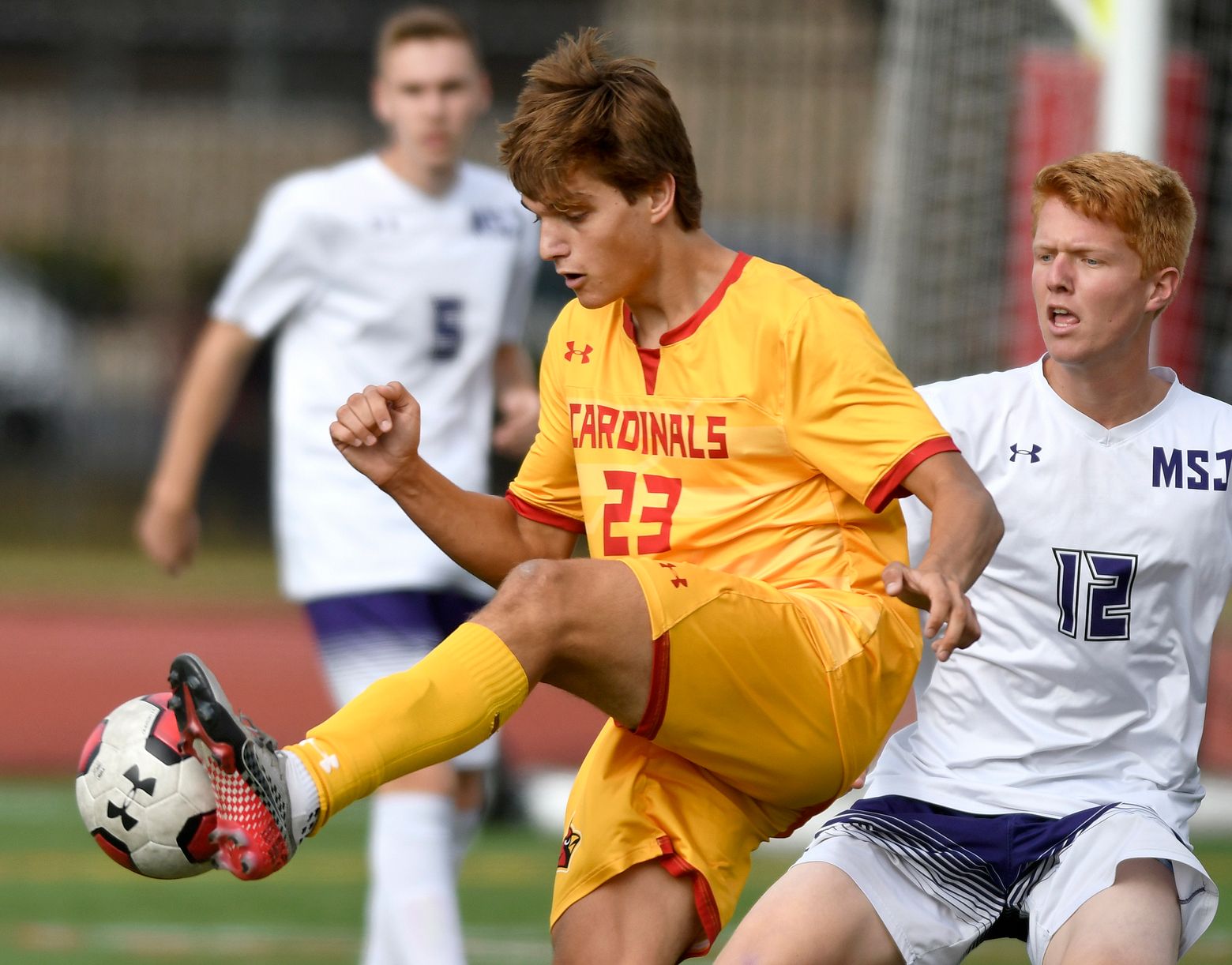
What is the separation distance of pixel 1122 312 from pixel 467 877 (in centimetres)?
419

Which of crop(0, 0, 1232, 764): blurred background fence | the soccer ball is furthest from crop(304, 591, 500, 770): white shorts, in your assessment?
the soccer ball

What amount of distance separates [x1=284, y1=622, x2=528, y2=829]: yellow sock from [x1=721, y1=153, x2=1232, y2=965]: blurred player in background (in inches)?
26.0

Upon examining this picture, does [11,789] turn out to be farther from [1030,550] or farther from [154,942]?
[1030,550]

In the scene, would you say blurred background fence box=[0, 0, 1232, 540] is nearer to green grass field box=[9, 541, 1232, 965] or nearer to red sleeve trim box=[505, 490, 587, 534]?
red sleeve trim box=[505, 490, 587, 534]

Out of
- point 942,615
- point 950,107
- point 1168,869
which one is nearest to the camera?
point 942,615

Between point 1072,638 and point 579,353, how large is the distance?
41.0 inches

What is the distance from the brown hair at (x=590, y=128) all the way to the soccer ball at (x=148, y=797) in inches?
43.7

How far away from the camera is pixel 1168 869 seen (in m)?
3.38

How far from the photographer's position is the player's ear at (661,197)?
354 centimetres

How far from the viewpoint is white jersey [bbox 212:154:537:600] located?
500cm

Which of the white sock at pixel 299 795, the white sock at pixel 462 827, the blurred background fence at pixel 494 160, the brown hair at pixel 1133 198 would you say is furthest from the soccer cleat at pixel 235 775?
the blurred background fence at pixel 494 160

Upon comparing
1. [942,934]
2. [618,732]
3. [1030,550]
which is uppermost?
[1030,550]

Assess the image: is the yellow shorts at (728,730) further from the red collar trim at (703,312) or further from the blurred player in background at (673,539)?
the red collar trim at (703,312)

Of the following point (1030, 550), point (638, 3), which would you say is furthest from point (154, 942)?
point (638, 3)
